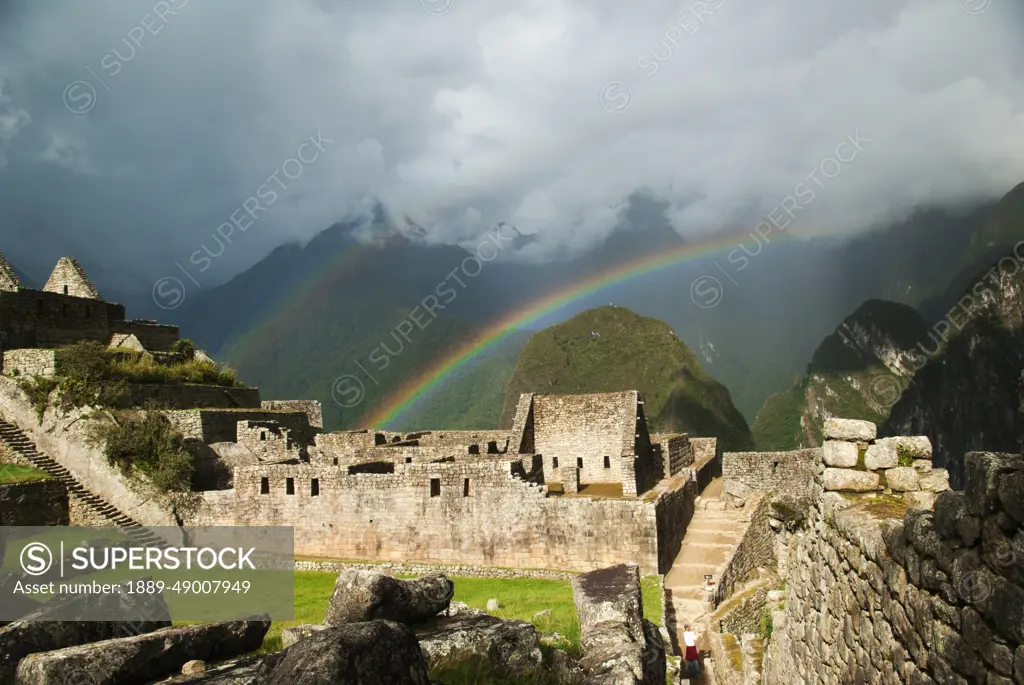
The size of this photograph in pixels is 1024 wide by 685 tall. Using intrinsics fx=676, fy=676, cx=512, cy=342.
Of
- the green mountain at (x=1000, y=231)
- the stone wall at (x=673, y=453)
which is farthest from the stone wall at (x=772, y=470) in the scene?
the green mountain at (x=1000, y=231)

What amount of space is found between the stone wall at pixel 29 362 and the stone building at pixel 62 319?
0.05 metres

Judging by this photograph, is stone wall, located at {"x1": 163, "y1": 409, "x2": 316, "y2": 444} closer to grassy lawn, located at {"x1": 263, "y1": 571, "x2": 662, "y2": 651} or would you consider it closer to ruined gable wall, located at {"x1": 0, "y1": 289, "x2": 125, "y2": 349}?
grassy lawn, located at {"x1": 263, "y1": 571, "x2": 662, "y2": 651}

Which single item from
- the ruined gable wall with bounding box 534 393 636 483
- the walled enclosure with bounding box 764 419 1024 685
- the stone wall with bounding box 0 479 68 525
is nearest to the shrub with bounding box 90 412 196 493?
the stone wall with bounding box 0 479 68 525

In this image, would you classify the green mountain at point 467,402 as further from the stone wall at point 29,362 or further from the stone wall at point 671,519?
the stone wall at point 29,362

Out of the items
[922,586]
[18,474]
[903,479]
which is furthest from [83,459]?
[922,586]

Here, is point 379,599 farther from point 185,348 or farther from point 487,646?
point 185,348

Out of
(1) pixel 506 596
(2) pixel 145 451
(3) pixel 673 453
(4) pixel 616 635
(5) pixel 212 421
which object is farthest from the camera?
(3) pixel 673 453

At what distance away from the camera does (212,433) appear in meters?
22.7

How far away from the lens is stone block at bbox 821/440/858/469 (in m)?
6.41

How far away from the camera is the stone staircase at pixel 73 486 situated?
18719mm

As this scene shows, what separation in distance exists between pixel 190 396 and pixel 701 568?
62.0ft

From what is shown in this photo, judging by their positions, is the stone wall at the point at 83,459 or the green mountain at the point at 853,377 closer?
the stone wall at the point at 83,459

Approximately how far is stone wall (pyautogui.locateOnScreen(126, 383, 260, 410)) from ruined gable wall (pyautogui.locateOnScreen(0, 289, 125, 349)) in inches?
247

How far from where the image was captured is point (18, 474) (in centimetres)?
1908
